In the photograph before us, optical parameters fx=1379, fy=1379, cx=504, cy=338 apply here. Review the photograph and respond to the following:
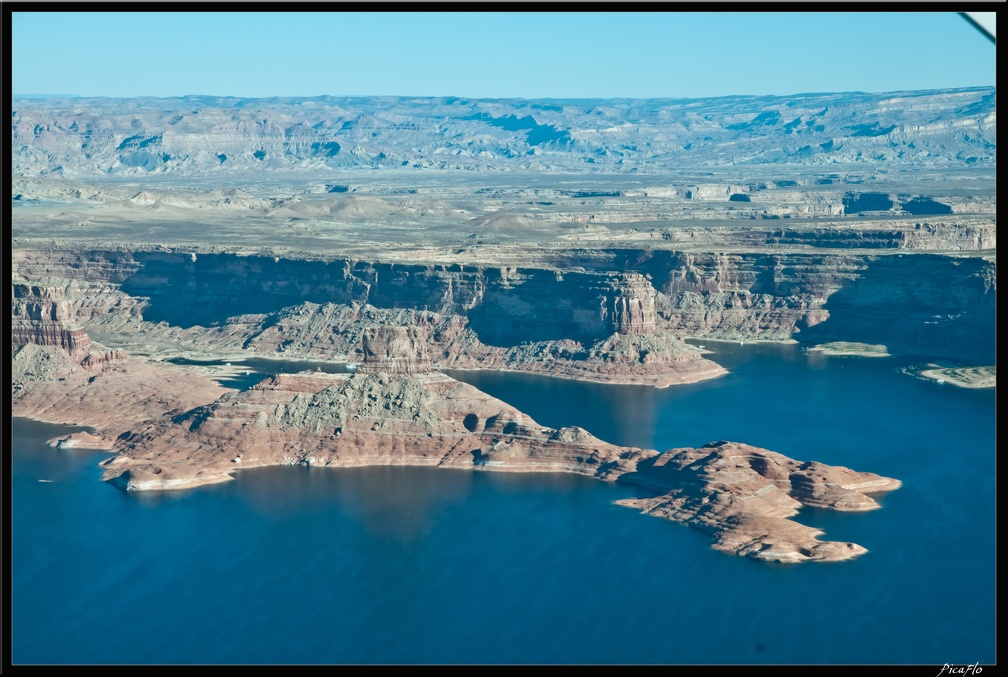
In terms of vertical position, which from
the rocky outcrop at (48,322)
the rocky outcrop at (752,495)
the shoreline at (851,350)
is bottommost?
the shoreline at (851,350)

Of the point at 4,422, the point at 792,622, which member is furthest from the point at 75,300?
the point at 4,422

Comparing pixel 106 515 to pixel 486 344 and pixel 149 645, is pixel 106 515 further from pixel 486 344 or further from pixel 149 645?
pixel 486 344

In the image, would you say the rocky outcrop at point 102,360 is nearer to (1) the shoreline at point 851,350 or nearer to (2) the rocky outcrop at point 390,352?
(2) the rocky outcrop at point 390,352

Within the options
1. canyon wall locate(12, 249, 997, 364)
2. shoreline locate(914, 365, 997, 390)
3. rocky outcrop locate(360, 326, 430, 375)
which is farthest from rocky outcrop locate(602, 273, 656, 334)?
rocky outcrop locate(360, 326, 430, 375)

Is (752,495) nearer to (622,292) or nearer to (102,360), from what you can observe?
(622,292)

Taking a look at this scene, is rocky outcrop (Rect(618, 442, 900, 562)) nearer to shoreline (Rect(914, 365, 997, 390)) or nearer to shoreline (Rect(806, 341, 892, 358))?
shoreline (Rect(914, 365, 997, 390))

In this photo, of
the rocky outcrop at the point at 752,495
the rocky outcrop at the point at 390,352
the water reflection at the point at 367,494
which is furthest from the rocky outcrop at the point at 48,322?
the rocky outcrop at the point at 752,495
